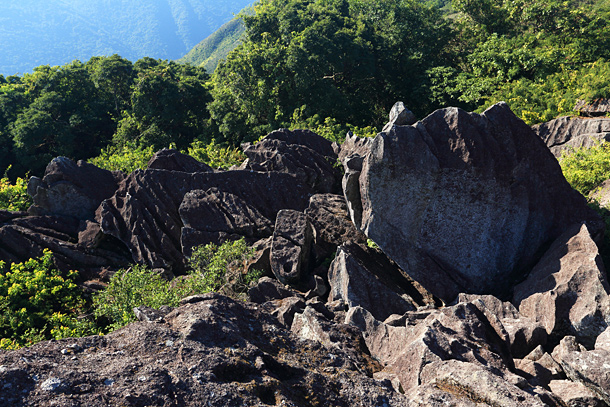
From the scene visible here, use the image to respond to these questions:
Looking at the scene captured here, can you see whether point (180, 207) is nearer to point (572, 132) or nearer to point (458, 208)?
point (458, 208)

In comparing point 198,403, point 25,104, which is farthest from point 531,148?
point 25,104

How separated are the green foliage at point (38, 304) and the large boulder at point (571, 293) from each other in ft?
36.3

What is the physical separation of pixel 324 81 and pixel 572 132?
1771 centimetres

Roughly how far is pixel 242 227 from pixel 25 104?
98.9ft

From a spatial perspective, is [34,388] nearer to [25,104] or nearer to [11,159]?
[11,159]

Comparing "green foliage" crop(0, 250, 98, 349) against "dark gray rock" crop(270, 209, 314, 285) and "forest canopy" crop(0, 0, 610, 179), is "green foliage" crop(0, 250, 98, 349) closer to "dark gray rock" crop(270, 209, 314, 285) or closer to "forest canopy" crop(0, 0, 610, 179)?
"dark gray rock" crop(270, 209, 314, 285)

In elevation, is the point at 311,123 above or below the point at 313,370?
above

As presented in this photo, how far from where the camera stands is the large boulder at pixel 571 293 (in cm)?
968

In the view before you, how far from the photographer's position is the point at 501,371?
7109mm

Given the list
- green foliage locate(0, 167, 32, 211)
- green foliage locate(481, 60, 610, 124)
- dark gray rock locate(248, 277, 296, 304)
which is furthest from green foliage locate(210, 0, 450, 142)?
dark gray rock locate(248, 277, 296, 304)

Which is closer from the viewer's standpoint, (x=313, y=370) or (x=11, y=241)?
(x=313, y=370)

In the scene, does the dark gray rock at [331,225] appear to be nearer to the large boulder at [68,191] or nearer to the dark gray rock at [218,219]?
the dark gray rock at [218,219]

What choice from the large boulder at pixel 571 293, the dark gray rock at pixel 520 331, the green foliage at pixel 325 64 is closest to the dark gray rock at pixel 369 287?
the dark gray rock at pixel 520 331

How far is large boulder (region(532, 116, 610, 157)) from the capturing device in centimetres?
2038
